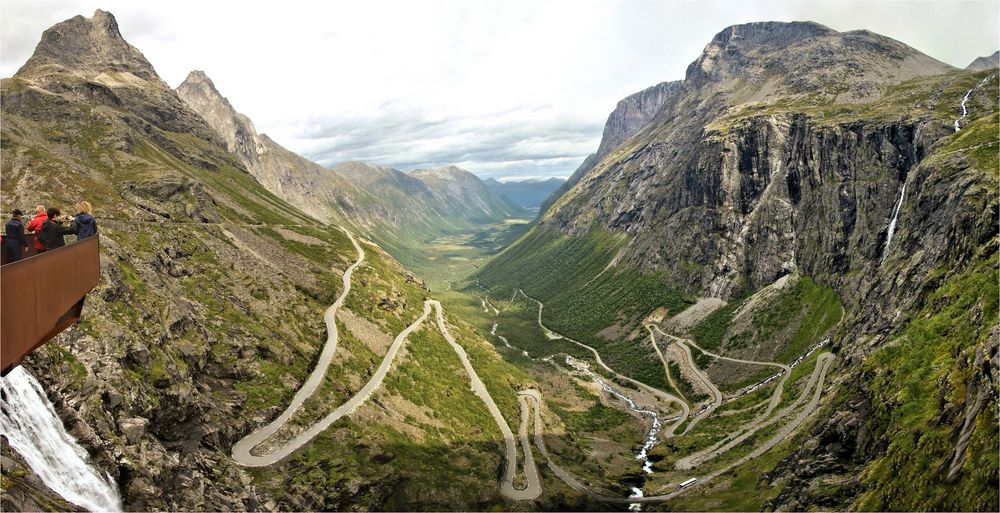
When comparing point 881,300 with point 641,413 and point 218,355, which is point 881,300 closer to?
point 641,413

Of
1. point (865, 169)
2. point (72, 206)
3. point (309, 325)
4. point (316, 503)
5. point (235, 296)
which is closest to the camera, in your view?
point (316, 503)

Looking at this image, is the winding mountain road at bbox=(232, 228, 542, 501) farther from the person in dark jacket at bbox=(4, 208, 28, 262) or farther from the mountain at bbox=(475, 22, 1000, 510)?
the person in dark jacket at bbox=(4, 208, 28, 262)

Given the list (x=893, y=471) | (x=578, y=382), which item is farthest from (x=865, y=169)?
(x=893, y=471)

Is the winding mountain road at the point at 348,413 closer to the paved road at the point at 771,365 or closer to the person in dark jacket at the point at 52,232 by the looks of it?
the person in dark jacket at the point at 52,232

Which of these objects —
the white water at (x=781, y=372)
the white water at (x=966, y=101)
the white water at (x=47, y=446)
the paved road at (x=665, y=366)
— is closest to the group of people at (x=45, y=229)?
the white water at (x=47, y=446)

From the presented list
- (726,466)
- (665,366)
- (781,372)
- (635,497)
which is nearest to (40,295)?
(635,497)

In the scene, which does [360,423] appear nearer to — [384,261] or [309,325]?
[309,325]
